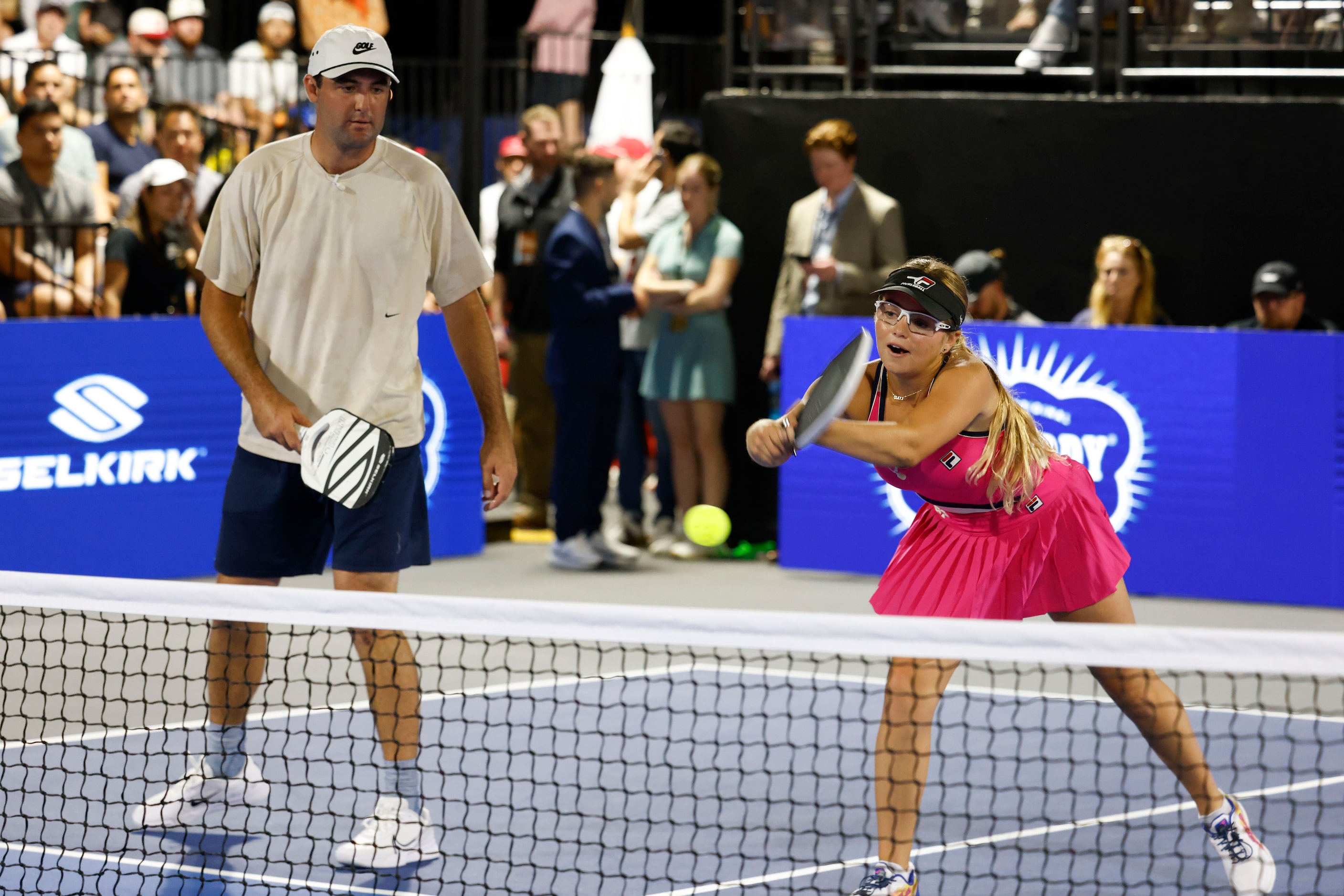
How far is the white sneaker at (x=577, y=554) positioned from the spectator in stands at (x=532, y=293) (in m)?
0.81

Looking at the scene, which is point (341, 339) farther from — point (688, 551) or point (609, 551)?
point (688, 551)

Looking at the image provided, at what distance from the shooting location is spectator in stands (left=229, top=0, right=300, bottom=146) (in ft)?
42.6

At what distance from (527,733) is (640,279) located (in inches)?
155

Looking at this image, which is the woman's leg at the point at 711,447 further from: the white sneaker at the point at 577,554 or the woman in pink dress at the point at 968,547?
the woman in pink dress at the point at 968,547

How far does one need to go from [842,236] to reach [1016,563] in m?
5.02

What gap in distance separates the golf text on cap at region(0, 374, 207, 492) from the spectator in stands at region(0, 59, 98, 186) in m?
2.01

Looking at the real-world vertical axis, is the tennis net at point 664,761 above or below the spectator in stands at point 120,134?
below

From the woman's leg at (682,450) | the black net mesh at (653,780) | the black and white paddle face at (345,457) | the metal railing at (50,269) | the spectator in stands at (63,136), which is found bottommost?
the black net mesh at (653,780)

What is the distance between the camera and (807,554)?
31.0 feet

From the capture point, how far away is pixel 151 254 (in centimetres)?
927

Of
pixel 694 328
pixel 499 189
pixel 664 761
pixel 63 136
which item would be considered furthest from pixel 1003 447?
pixel 499 189

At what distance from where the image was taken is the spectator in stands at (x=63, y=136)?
10273mm

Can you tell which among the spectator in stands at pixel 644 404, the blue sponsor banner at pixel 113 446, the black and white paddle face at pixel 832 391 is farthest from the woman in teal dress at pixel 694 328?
the black and white paddle face at pixel 832 391

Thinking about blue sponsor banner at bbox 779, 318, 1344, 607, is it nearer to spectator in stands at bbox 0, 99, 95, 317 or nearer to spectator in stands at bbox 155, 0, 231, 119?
spectator in stands at bbox 0, 99, 95, 317
